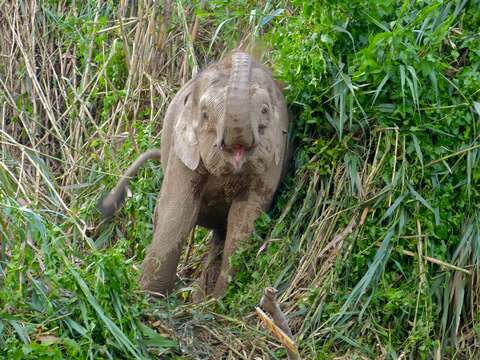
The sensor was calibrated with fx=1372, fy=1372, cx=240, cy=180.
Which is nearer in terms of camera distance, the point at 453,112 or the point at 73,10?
the point at 453,112

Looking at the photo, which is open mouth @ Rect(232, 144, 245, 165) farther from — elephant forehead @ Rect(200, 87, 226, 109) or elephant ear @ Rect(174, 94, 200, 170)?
elephant ear @ Rect(174, 94, 200, 170)

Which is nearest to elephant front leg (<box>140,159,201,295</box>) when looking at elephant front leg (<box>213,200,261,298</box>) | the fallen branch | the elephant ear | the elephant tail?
the elephant ear

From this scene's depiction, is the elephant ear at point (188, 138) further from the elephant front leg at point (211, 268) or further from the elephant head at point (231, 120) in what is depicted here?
the elephant front leg at point (211, 268)

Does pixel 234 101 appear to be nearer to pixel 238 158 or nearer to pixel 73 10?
pixel 238 158

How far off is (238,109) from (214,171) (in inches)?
29.1

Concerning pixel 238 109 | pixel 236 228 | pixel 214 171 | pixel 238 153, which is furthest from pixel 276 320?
pixel 236 228

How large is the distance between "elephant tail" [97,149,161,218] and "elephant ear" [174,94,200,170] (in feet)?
3.07

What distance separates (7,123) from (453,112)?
399cm

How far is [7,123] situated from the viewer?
10172mm

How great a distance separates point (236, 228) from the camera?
25.6 ft

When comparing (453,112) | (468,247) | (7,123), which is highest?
(453,112)

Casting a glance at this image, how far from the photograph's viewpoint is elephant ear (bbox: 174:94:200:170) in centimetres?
766

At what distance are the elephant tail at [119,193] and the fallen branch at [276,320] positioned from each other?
2935mm

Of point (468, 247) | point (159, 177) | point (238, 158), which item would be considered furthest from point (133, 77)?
point (468, 247)
